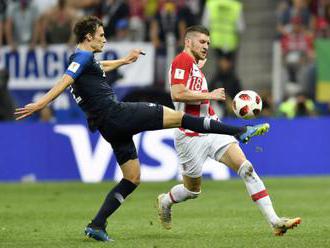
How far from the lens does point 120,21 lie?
2414 centimetres

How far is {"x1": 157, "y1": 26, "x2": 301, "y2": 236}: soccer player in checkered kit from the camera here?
453 inches

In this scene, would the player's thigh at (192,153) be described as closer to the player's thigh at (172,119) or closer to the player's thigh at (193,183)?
the player's thigh at (193,183)

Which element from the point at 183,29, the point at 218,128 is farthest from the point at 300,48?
the point at 218,128

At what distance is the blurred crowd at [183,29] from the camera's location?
23531mm

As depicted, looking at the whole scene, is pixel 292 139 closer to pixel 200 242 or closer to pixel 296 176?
pixel 296 176

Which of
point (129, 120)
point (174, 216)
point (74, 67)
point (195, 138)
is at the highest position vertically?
point (74, 67)

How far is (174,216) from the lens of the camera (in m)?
14.3

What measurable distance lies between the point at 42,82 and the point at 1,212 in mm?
8746

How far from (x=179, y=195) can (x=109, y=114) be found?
1.62 m

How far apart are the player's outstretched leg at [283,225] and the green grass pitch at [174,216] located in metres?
0.08

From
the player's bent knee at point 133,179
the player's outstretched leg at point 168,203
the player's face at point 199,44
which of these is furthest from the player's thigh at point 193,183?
the player's face at point 199,44

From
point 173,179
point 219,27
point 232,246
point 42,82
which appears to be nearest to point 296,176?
point 173,179

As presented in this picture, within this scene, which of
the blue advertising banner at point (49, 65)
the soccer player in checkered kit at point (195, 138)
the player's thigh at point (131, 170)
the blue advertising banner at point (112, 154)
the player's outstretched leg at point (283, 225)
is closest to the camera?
the player's outstretched leg at point (283, 225)

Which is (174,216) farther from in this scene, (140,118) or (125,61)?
(140,118)
